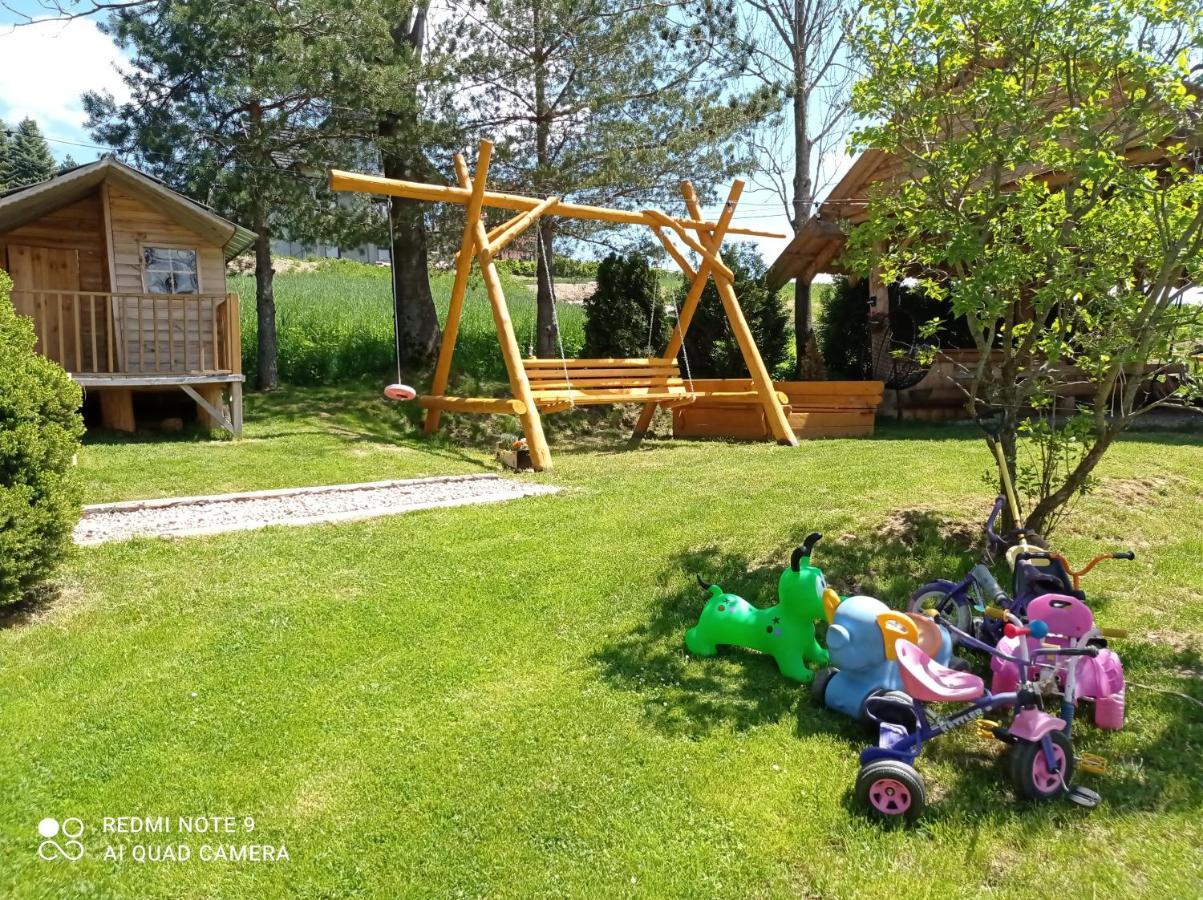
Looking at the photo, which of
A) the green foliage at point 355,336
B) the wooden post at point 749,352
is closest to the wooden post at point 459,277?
the wooden post at point 749,352

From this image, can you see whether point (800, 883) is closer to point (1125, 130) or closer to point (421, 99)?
point (1125, 130)

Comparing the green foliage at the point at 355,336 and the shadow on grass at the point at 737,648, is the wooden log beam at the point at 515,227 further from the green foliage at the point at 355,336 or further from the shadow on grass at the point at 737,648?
the shadow on grass at the point at 737,648

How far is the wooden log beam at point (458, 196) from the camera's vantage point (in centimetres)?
935

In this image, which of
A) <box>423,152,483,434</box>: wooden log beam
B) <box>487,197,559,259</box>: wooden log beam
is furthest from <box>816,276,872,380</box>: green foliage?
<box>423,152,483,434</box>: wooden log beam

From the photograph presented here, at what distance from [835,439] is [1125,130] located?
26.3 feet

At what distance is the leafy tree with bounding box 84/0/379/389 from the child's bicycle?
37.8 feet

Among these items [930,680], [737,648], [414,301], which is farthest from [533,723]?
[414,301]

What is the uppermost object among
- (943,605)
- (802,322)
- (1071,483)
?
(802,322)

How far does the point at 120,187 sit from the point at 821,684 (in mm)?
11490

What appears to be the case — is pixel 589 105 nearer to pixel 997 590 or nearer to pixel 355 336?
pixel 355 336

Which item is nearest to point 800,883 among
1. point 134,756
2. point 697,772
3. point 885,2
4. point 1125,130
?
point 697,772

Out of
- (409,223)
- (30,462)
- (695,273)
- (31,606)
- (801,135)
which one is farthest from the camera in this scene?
(801,135)

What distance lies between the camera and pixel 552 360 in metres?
10.9

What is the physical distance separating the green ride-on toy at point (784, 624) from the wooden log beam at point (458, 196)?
23.3ft
